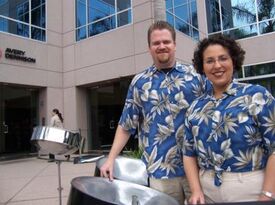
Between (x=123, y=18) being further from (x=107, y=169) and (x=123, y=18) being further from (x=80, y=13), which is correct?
(x=107, y=169)

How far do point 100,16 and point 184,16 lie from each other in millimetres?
2682

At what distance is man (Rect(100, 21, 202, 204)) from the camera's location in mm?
1754

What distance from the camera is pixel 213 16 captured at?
1434cm

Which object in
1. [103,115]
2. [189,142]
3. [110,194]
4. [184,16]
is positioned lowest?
[110,194]

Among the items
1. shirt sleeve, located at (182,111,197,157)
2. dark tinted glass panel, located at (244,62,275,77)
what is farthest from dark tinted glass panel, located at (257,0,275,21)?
shirt sleeve, located at (182,111,197,157)

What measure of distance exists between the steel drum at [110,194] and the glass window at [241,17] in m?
11.8

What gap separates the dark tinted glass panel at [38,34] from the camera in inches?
475

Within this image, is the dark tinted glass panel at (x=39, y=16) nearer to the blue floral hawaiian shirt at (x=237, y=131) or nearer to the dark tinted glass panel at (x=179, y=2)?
the dark tinted glass panel at (x=179, y=2)

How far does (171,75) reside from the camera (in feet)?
6.04

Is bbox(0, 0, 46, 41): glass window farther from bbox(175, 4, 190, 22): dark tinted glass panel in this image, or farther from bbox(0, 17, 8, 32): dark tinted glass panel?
bbox(175, 4, 190, 22): dark tinted glass panel

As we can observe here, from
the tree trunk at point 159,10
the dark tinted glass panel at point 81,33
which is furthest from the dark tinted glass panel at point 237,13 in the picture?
the tree trunk at point 159,10

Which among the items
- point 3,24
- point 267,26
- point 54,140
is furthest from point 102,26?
point 54,140

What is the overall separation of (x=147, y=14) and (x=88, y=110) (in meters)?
3.93

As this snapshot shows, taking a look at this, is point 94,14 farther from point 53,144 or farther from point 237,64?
point 237,64
